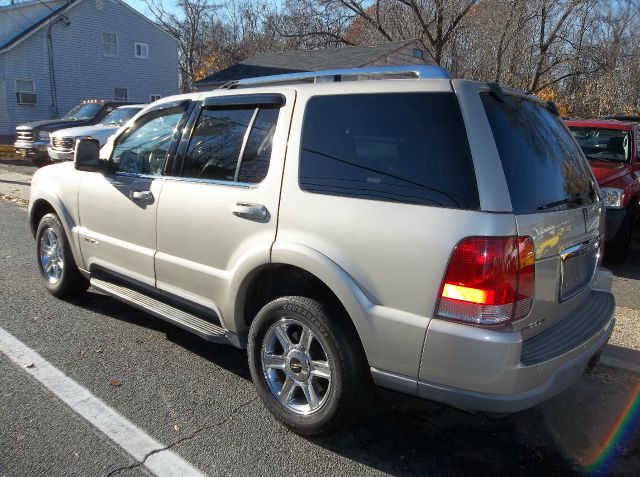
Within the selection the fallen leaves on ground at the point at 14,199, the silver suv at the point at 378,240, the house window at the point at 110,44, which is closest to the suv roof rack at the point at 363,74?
the silver suv at the point at 378,240

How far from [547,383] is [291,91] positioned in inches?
79.9

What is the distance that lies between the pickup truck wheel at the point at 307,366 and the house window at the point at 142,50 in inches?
1229

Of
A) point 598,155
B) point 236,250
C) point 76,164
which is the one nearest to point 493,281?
point 236,250

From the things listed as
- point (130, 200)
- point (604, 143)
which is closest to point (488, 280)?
point (130, 200)

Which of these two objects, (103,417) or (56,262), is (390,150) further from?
(56,262)

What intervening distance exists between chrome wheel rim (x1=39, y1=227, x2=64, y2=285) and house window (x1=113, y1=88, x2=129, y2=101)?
27.0 m

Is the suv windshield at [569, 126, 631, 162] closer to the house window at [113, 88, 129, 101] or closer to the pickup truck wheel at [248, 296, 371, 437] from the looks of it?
the pickup truck wheel at [248, 296, 371, 437]

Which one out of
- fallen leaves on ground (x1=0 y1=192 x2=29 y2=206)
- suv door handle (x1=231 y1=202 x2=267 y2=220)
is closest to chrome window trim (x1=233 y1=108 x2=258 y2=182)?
suv door handle (x1=231 y1=202 x2=267 y2=220)

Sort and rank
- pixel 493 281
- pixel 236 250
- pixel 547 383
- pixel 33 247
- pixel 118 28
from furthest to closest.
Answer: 1. pixel 118 28
2. pixel 33 247
3. pixel 236 250
4. pixel 547 383
5. pixel 493 281

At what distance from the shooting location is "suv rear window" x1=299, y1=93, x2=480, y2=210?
2.45 metres

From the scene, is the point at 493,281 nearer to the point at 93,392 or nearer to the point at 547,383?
the point at 547,383

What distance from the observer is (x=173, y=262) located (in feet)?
11.9

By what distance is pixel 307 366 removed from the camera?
294cm

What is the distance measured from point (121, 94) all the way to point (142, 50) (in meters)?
2.95
